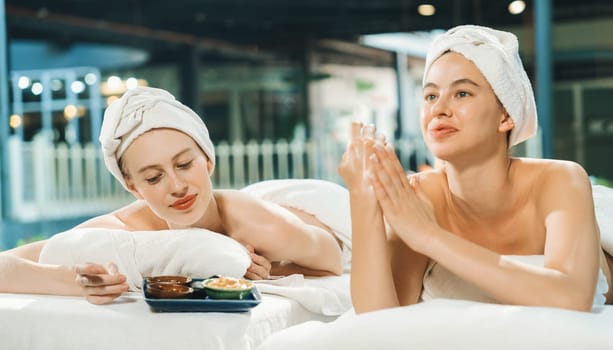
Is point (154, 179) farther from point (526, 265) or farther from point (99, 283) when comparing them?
point (526, 265)

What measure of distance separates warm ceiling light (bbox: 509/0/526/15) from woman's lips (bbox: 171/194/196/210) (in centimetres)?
515

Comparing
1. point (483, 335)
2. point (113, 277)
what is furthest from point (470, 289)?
point (113, 277)

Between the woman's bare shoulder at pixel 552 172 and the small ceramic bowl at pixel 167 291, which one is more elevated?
the woman's bare shoulder at pixel 552 172

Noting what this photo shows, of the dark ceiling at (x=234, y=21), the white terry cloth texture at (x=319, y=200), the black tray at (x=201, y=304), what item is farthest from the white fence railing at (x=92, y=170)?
the black tray at (x=201, y=304)

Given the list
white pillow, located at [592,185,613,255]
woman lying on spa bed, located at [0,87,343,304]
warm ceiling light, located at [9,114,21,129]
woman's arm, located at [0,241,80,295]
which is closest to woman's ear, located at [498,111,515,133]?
white pillow, located at [592,185,613,255]

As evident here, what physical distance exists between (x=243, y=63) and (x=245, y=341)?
5.61 meters

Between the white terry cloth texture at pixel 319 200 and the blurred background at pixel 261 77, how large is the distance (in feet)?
12.8

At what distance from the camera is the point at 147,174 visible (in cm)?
210

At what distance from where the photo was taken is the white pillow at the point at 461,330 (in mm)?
1317

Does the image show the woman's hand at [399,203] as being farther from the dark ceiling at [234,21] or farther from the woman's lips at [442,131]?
the dark ceiling at [234,21]

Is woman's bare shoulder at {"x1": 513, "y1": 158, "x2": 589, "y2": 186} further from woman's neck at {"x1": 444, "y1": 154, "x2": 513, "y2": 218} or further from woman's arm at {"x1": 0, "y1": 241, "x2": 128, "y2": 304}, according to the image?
woman's arm at {"x1": 0, "y1": 241, "x2": 128, "y2": 304}

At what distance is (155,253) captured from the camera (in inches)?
83.1

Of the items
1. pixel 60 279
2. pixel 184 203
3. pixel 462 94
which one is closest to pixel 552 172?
pixel 462 94

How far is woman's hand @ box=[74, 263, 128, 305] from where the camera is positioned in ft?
6.23
